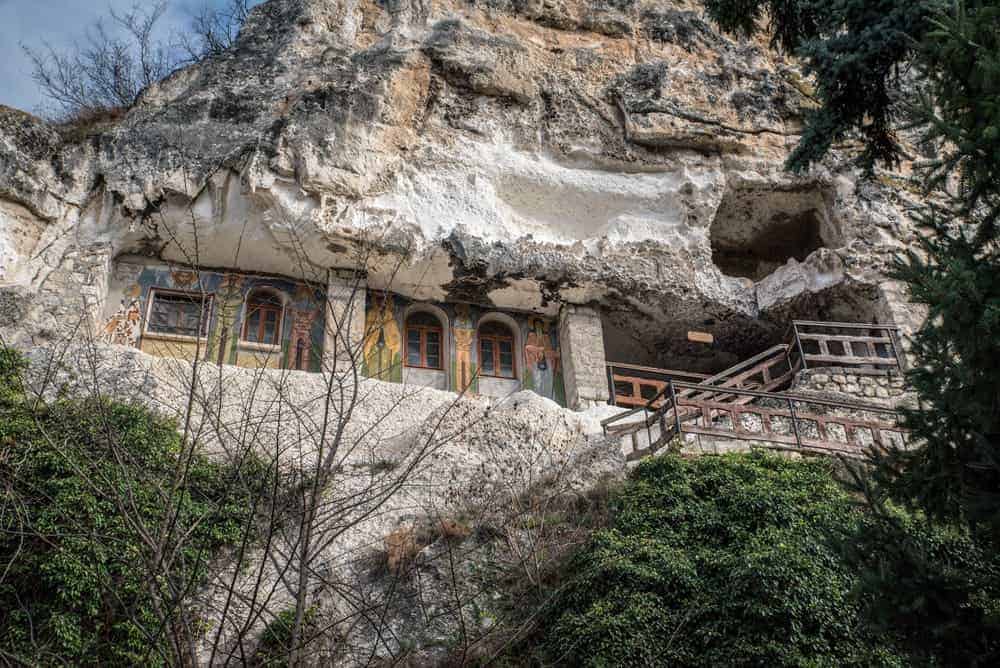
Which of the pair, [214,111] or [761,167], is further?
[761,167]

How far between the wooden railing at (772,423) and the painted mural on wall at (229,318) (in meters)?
5.13

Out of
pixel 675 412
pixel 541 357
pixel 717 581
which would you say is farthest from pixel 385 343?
pixel 717 581

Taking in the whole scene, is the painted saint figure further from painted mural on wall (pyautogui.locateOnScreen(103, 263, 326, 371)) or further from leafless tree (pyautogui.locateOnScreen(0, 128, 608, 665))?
painted mural on wall (pyautogui.locateOnScreen(103, 263, 326, 371))

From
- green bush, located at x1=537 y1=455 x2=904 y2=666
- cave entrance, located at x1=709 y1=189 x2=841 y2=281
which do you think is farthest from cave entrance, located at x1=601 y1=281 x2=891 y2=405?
green bush, located at x1=537 y1=455 x2=904 y2=666

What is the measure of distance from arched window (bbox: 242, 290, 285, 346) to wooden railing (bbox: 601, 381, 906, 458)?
5521 millimetres

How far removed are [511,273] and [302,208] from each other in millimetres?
3490

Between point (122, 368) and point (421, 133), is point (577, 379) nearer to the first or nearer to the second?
point (421, 133)

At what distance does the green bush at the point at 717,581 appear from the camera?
873cm

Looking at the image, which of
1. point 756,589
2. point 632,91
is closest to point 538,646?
point 756,589

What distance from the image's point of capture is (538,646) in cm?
927

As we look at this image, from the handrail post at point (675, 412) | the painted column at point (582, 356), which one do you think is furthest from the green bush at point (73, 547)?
the painted column at point (582, 356)

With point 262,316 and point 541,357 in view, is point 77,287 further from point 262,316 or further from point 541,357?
point 541,357

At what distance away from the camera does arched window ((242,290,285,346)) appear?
611 inches

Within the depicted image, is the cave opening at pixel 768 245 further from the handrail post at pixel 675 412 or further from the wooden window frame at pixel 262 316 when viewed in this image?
the wooden window frame at pixel 262 316
